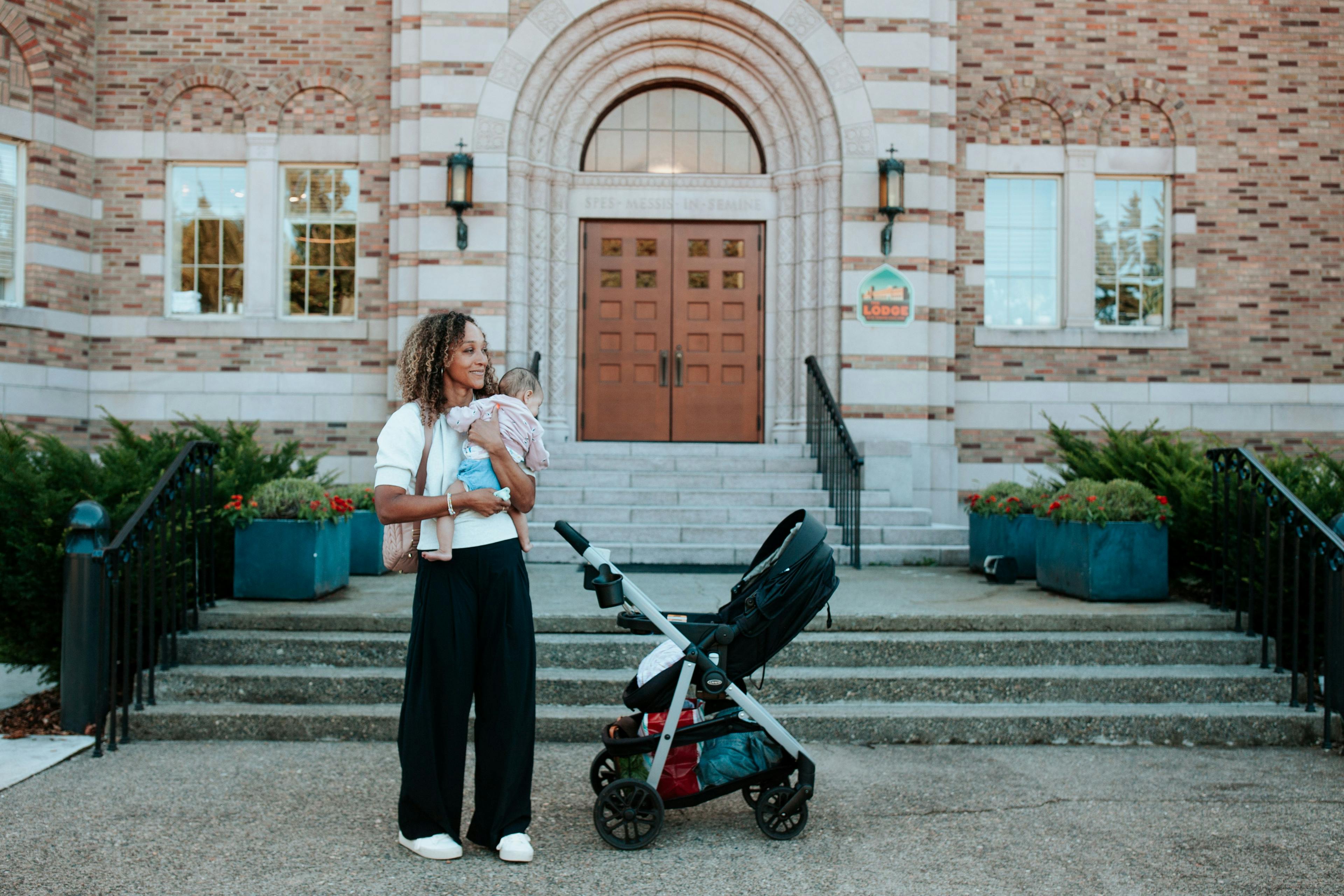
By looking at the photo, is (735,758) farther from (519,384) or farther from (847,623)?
(847,623)

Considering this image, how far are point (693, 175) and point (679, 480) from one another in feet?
12.6

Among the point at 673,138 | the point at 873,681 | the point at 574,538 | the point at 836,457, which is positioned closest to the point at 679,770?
the point at 574,538

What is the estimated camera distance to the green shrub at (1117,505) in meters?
6.95

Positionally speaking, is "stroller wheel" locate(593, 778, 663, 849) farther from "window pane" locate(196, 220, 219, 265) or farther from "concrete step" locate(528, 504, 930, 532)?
"window pane" locate(196, 220, 219, 265)

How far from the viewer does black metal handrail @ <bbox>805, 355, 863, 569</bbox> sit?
28.8 feet

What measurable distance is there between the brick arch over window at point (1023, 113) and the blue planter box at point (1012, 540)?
531 cm

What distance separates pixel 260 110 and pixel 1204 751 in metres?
11.1

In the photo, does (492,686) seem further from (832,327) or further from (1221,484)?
(832,327)

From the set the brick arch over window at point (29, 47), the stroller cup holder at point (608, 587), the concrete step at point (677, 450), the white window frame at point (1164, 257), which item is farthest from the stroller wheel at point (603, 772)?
the brick arch over window at point (29, 47)

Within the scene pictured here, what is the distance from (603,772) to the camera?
432 centimetres

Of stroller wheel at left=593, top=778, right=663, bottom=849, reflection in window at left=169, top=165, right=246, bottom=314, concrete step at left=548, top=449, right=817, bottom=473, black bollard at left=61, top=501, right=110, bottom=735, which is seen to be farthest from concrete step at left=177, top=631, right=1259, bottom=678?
reflection in window at left=169, top=165, right=246, bottom=314

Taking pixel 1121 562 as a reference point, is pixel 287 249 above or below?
above

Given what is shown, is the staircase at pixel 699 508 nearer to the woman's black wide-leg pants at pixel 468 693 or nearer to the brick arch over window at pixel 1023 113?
the brick arch over window at pixel 1023 113

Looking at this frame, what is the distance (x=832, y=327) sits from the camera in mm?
11094
